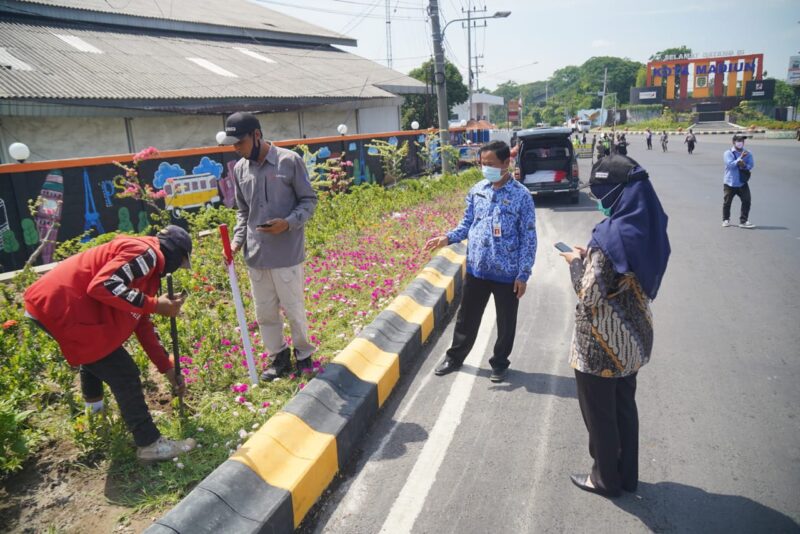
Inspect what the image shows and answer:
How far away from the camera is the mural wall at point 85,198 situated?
765 centimetres

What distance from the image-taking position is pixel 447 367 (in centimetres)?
467

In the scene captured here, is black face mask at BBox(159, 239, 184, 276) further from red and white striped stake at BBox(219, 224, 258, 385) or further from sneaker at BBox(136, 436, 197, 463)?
sneaker at BBox(136, 436, 197, 463)

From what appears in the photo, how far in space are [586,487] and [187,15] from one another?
26.1 metres

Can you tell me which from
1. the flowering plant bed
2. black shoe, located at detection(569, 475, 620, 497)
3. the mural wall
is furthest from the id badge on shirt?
the mural wall

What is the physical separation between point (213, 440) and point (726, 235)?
9.56 metres

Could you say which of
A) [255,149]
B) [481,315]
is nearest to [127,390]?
[255,149]

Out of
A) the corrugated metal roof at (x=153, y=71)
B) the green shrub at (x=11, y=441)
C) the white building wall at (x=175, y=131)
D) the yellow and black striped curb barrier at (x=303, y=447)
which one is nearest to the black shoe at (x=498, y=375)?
the yellow and black striped curb barrier at (x=303, y=447)

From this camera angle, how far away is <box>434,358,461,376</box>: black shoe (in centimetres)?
466

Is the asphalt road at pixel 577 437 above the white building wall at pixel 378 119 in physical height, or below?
below

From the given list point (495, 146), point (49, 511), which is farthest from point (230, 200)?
point (49, 511)

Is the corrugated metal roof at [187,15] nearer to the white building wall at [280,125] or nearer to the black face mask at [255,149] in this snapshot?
the white building wall at [280,125]

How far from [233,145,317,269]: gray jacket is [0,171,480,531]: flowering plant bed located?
0.99 meters

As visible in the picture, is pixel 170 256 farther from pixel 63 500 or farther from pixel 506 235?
pixel 506 235

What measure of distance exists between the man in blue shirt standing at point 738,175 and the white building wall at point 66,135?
51.2 ft
